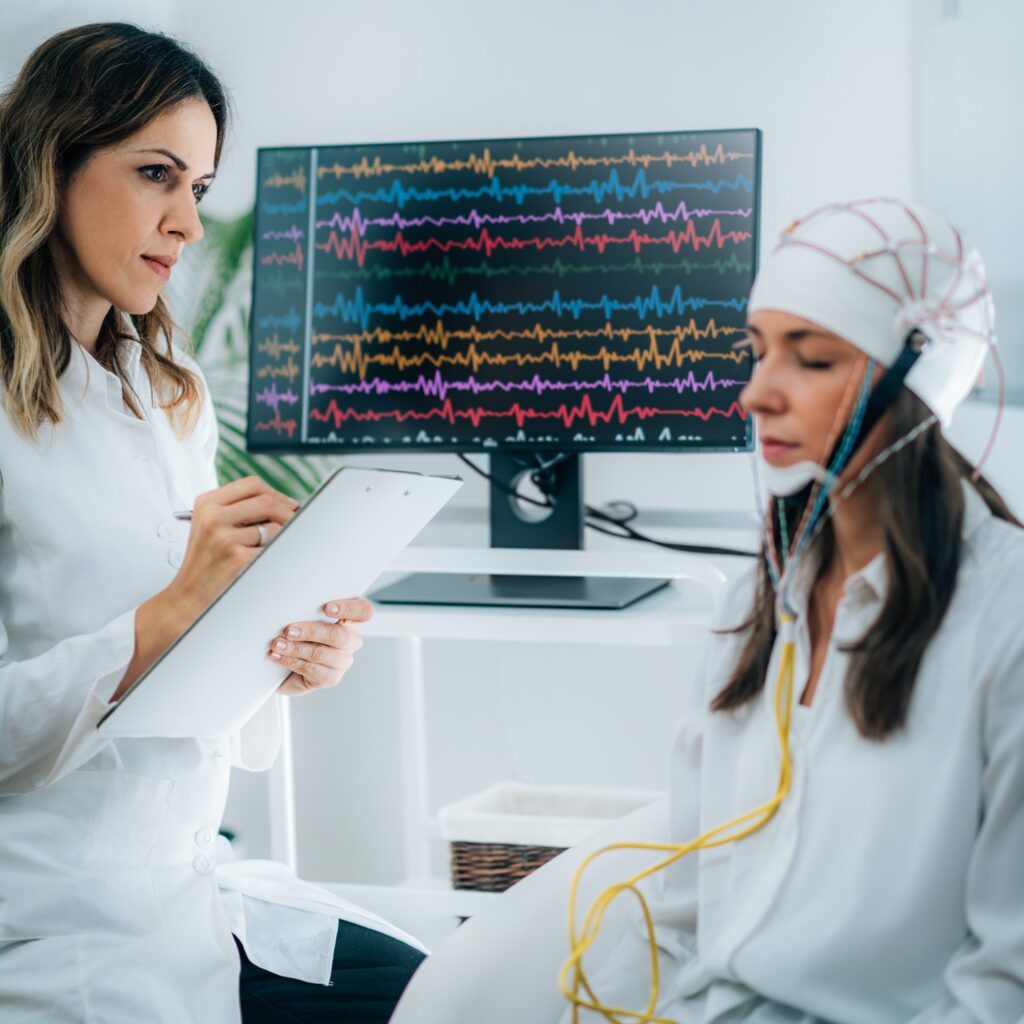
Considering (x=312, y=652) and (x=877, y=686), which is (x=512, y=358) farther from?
(x=877, y=686)

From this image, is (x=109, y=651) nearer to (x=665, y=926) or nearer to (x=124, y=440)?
(x=124, y=440)

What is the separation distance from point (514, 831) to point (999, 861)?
1.19 metres

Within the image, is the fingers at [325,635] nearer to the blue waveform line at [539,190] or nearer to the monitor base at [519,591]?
the monitor base at [519,591]

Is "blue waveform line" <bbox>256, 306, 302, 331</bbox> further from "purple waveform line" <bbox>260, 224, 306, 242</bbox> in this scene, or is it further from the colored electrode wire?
the colored electrode wire

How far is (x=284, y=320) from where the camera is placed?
6.56 feet

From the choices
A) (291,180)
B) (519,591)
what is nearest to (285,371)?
(291,180)

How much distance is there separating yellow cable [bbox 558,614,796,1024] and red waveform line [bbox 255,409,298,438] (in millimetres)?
1100

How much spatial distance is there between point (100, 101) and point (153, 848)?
78 cm

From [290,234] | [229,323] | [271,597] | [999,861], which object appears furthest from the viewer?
[229,323]

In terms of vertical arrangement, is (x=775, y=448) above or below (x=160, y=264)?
below

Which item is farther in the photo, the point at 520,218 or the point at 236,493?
the point at 520,218

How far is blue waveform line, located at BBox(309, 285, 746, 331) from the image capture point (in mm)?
1845

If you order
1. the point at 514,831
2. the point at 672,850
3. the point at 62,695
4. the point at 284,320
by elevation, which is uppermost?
the point at 284,320

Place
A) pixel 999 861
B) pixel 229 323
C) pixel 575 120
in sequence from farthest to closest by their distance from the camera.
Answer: pixel 229 323 < pixel 575 120 < pixel 999 861
